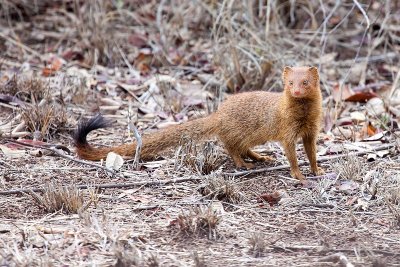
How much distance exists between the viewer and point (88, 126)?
14.5 feet

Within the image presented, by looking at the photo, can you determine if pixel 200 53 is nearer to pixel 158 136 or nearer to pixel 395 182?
pixel 158 136

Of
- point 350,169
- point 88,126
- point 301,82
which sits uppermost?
point 301,82

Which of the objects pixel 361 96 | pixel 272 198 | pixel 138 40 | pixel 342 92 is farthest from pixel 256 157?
pixel 138 40

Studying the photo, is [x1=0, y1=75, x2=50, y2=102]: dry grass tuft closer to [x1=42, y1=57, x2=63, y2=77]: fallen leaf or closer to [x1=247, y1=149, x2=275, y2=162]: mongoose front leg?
[x1=42, y1=57, x2=63, y2=77]: fallen leaf

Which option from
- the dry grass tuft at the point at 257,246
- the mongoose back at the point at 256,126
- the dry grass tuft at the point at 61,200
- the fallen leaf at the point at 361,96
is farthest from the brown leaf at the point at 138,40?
the dry grass tuft at the point at 257,246

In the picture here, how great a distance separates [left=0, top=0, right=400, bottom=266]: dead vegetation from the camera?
3320 millimetres

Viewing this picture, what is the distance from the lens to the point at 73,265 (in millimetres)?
3070

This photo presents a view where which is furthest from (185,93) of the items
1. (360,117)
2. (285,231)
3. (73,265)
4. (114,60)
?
(73,265)

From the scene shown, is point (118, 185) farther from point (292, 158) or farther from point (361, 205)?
point (361, 205)

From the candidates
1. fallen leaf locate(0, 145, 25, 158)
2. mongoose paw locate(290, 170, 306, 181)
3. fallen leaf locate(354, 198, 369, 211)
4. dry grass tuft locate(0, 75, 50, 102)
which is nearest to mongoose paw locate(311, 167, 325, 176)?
mongoose paw locate(290, 170, 306, 181)

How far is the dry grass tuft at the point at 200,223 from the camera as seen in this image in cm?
343

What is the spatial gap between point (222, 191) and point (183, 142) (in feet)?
2.79

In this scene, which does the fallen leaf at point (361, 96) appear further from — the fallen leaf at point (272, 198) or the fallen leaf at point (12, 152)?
the fallen leaf at point (12, 152)

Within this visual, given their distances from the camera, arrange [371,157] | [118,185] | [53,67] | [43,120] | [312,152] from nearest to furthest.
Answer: [118,185] → [312,152] → [371,157] → [43,120] → [53,67]
